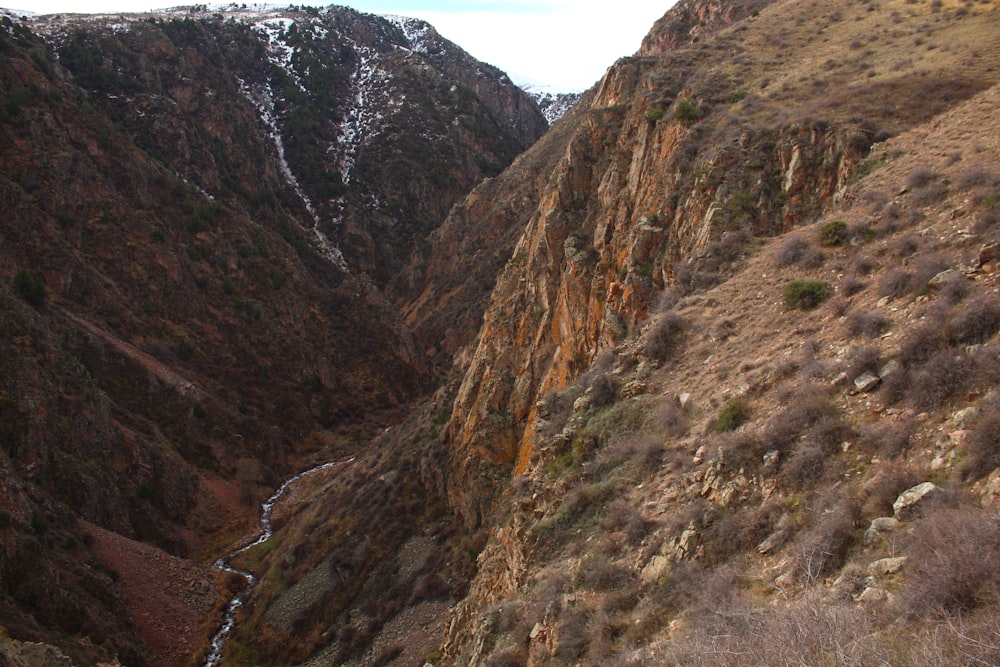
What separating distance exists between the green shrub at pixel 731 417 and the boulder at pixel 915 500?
3176mm

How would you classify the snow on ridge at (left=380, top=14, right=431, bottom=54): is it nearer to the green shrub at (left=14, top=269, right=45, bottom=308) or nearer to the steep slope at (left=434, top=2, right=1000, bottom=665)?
the green shrub at (left=14, top=269, right=45, bottom=308)

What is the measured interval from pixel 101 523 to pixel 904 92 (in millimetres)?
39158

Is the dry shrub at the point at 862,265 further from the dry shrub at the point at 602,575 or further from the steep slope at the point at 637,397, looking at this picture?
the dry shrub at the point at 602,575

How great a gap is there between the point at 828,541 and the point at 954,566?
1.46 metres

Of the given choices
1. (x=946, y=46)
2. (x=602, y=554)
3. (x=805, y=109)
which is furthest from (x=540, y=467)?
(x=946, y=46)

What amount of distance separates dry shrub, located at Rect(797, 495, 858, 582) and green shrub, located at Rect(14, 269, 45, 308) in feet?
147

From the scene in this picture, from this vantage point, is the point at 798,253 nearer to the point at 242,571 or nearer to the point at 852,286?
the point at 852,286

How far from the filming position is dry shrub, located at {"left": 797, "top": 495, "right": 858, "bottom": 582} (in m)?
5.92

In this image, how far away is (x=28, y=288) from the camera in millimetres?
37469

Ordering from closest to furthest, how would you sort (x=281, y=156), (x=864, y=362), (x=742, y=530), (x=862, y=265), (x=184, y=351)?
(x=742, y=530), (x=864, y=362), (x=862, y=265), (x=184, y=351), (x=281, y=156)

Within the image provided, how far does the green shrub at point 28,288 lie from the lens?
37281mm

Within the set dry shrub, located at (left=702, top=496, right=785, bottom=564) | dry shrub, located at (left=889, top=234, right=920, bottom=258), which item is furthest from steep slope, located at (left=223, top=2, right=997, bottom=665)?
dry shrub, located at (left=889, top=234, right=920, bottom=258)

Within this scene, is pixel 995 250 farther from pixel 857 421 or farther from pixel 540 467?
pixel 540 467

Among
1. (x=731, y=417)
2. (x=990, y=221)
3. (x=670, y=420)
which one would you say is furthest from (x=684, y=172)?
(x=731, y=417)
